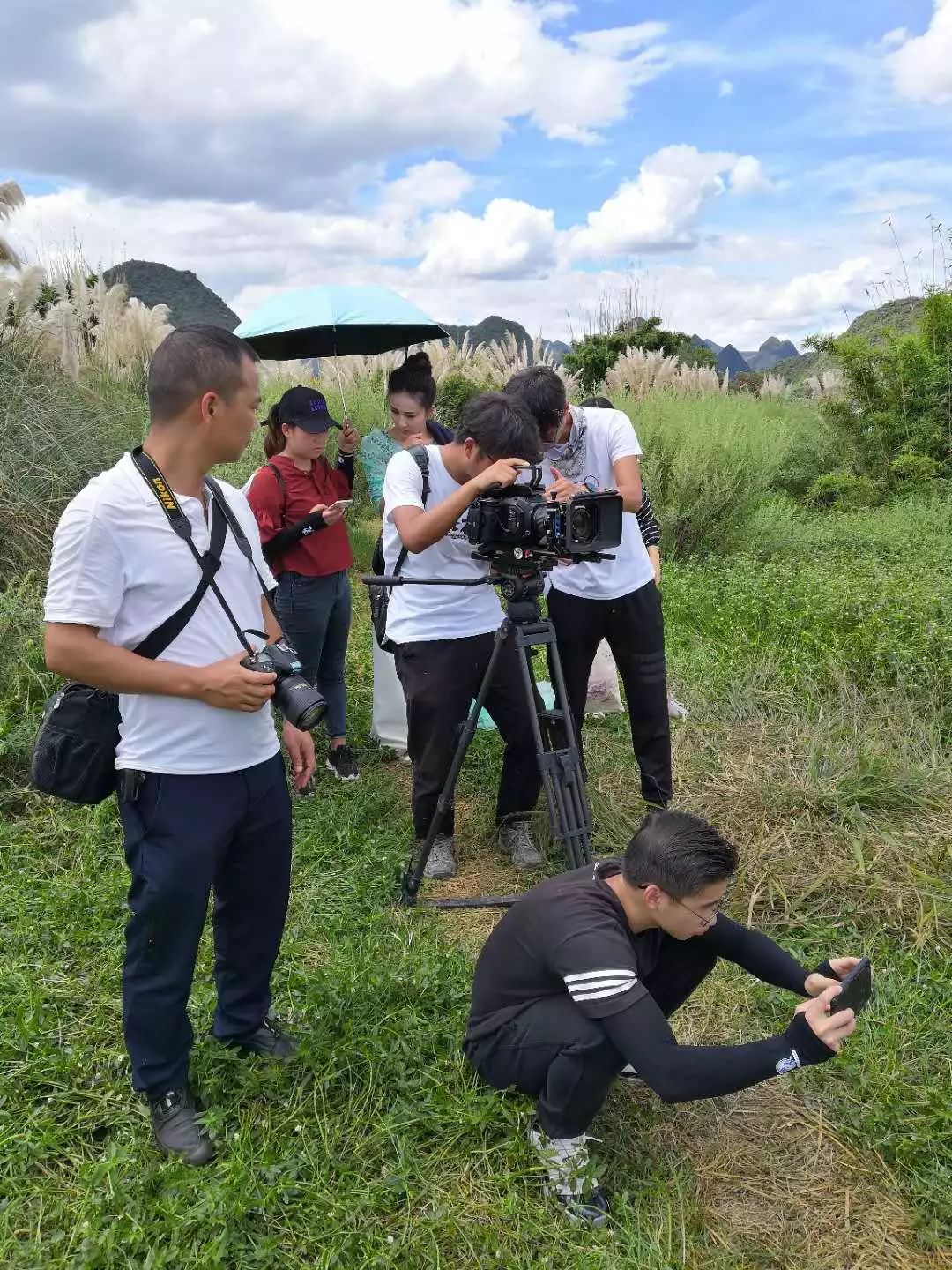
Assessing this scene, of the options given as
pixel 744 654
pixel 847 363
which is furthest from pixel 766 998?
pixel 847 363

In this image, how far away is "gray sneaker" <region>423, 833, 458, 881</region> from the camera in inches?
131

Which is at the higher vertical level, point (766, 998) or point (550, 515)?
point (550, 515)

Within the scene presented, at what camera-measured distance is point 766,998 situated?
256cm

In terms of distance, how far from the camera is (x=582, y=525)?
8.11 ft

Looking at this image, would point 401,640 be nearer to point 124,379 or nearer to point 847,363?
point 124,379

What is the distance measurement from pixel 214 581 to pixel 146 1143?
1257mm

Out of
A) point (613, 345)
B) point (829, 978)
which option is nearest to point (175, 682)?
point (829, 978)

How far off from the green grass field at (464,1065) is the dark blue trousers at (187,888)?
23 cm

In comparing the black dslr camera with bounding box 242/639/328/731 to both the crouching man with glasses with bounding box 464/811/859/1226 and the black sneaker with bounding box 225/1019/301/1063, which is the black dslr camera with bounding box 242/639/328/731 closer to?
the crouching man with glasses with bounding box 464/811/859/1226

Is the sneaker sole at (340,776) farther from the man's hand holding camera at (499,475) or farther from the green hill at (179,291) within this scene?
the green hill at (179,291)

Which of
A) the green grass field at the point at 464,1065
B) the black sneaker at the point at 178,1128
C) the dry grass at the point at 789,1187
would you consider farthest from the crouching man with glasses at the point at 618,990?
the black sneaker at the point at 178,1128

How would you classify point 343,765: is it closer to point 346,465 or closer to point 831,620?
point 346,465

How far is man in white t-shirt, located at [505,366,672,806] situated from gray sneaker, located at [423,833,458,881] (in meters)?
0.65

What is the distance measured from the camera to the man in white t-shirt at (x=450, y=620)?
8.64ft
